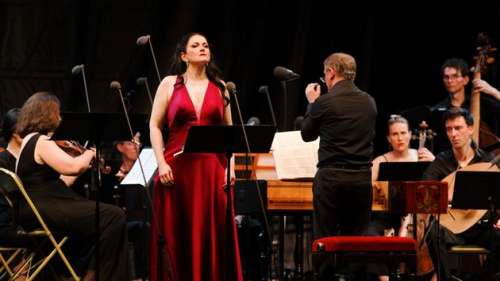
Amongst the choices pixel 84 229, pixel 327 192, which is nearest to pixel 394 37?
pixel 327 192

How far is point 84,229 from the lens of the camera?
6.98m

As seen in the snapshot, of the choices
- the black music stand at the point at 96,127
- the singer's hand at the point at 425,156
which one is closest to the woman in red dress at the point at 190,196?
the black music stand at the point at 96,127

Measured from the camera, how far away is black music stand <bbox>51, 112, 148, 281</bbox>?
6449 millimetres

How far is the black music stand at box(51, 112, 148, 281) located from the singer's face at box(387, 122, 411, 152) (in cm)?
287

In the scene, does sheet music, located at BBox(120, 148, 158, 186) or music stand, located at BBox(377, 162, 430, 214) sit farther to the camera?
sheet music, located at BBox(120, 148, 158, 186)

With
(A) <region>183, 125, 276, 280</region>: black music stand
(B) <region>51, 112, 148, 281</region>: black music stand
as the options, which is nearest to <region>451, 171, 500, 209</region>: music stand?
(A) <region>183, 125, 276, 280</region>: black music stand

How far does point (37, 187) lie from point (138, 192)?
1944mm

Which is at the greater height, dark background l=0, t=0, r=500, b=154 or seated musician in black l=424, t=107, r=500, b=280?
dark background l=0, t=0, r=500, b=154

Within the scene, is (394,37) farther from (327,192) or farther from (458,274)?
(327,192)

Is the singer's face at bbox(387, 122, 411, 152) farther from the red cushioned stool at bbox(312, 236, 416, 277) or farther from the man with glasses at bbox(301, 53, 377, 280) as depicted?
the red cushioned stool at bbox(312, 236, 416, 277)

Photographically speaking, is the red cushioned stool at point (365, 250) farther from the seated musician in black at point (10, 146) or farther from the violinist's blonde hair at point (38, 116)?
the seated musician in black at point (10, 146)

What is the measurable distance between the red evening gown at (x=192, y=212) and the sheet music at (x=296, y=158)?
1158 millimetres

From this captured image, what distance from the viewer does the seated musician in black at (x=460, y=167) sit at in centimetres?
748

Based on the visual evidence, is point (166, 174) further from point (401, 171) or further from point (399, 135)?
point (399, 135)
